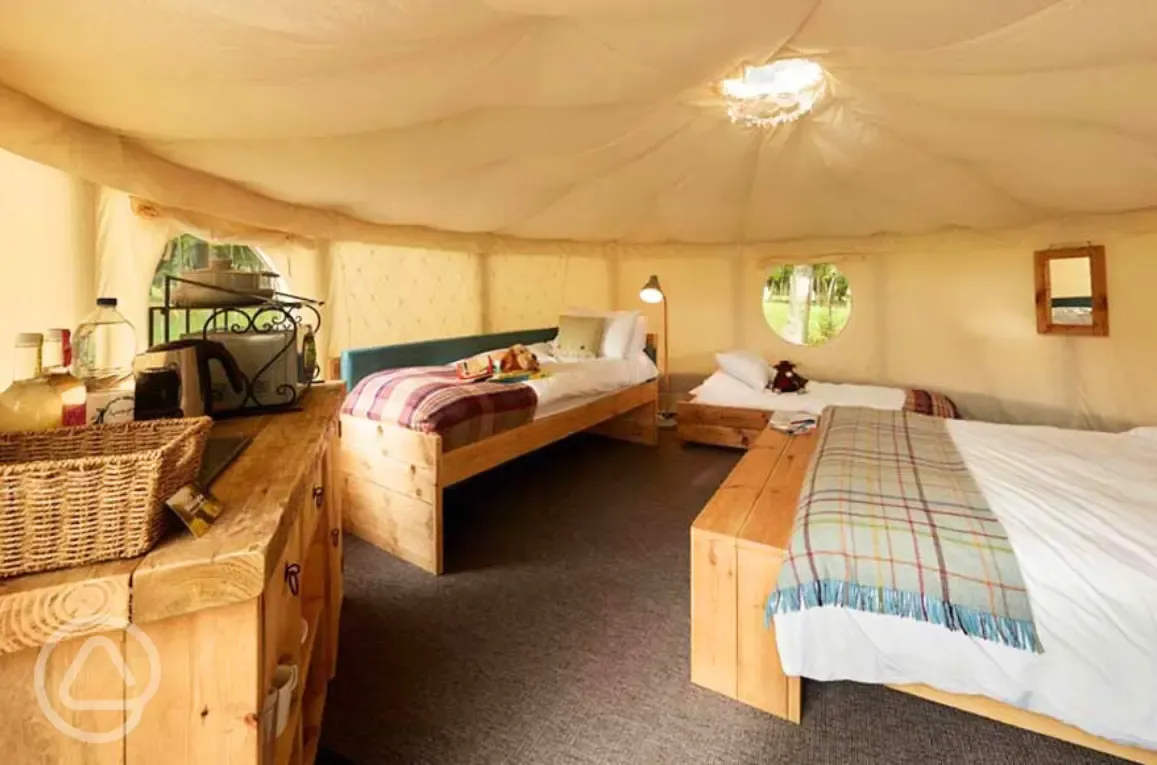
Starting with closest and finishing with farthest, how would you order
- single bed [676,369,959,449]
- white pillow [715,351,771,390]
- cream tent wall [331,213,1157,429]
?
cream tent wall [331,213,1157,429]
single bed [676,369,959,449]
white pillow [715,351,771,390]

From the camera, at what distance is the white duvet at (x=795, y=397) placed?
13.7 feet

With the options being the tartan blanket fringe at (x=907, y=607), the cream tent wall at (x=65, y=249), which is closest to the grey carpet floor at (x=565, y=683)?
the tartan blanket fringe at (x=907, y=607)

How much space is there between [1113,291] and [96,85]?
19.3ft

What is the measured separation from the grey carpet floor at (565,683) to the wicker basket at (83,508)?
3.89 ft

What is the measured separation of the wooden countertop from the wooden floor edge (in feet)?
5.46

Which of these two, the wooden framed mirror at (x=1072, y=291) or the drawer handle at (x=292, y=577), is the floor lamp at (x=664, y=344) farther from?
the drawer handle at (x=292, y=577)

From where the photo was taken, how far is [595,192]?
13.6 ft

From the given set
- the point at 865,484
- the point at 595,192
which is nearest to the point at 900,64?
the point at 865,484

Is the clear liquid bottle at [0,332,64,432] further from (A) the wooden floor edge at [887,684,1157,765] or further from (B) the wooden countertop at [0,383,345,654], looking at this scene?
(A) the wooden floor edge at [887,684,1157,765]

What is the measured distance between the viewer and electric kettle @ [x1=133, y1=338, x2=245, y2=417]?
3.58 feet

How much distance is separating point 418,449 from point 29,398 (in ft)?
5.36

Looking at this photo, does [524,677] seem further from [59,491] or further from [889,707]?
[59,491]

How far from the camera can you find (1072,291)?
13.8ft

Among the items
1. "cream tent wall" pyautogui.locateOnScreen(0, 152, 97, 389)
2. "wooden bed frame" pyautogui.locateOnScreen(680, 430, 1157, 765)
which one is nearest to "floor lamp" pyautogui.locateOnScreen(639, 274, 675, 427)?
"wooden bed frame" pyautogui.locateOnScreen(680, 430, 1157, 765)
